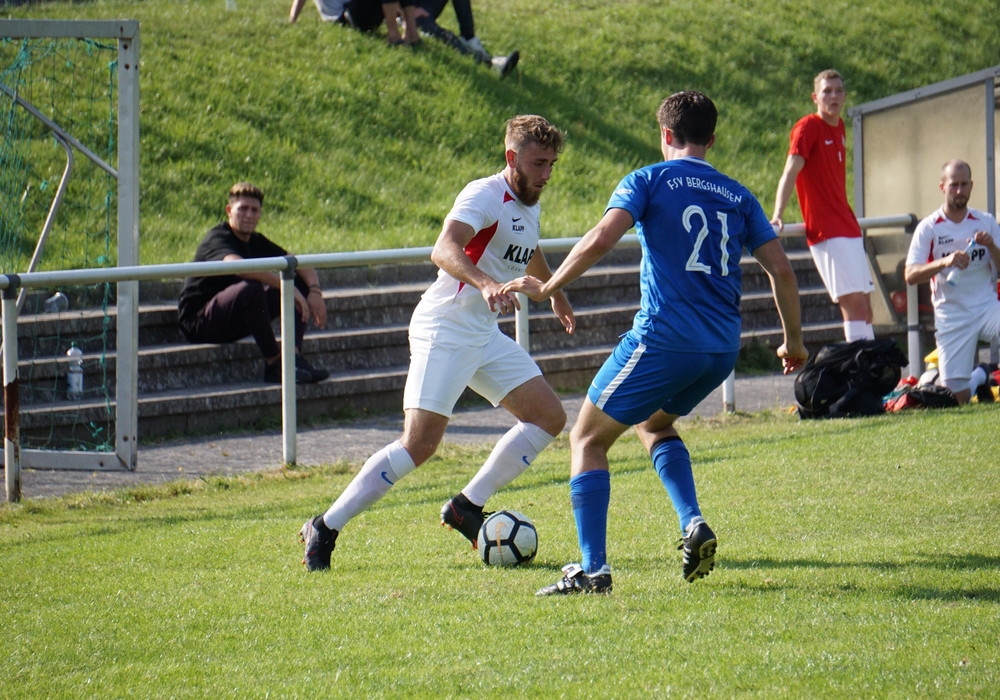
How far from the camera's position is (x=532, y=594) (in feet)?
16.4

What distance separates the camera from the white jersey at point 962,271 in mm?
9836

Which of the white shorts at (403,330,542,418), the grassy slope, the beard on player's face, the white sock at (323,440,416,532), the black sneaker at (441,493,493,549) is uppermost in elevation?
the grassy slope

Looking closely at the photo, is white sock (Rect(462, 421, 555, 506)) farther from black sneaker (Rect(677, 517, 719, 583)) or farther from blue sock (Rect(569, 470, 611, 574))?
black sneaker (Rect(677, 517, 719, 583))

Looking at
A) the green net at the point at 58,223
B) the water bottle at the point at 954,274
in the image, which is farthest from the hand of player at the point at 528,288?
the water bottle at the point at 954,274

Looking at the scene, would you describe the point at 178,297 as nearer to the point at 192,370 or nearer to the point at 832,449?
the point at 192,370

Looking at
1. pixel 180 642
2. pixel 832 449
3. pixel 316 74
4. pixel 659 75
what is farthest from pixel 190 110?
pixel 180 642

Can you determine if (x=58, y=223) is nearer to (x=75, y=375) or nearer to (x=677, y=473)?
(x=75, y=375)

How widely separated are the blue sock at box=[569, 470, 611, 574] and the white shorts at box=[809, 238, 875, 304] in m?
5.38

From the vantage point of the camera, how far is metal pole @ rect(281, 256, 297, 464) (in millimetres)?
8398

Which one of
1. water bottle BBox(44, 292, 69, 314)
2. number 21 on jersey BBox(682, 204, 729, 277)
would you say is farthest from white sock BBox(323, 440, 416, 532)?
water bottle BBox(44, 292, 69, 314)

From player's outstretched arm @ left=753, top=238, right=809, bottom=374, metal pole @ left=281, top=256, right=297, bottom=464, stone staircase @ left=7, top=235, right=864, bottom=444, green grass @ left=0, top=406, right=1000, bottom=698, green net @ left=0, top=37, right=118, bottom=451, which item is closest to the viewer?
green grass @ left=0, top=406, right=1000, bottom=698

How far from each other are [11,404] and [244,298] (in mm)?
2620

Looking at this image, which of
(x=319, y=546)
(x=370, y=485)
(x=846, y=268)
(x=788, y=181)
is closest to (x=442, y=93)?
(x=788, y=181)

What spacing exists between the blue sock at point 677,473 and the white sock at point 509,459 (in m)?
0.80
